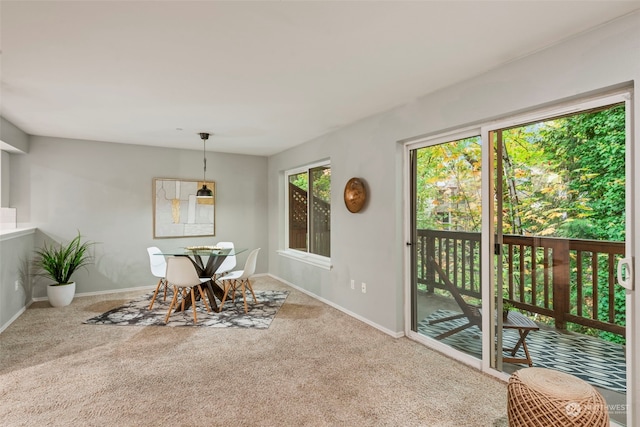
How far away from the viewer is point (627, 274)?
1.83 metres

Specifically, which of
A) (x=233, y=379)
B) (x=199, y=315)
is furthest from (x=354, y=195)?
(x=199, y=315)

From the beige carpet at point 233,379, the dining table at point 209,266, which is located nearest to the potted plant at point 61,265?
the beige carpet at point 233,379

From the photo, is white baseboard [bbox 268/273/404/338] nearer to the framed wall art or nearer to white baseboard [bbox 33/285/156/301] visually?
the framed wall art

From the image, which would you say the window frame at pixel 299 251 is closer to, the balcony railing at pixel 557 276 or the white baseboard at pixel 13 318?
the balcony railing at pixel 557 276

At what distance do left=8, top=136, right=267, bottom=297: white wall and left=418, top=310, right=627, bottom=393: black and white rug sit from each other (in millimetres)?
4798

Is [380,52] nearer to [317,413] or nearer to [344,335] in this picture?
[317,413]

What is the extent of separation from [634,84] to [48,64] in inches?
146

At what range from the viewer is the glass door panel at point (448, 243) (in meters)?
2.76

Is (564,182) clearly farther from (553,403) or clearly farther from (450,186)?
(553,403)

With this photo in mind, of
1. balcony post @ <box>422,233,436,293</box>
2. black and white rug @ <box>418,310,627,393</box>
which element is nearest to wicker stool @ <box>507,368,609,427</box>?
black and white rug @ <box>418,310,627,393</box>

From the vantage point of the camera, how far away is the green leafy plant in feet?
14.1

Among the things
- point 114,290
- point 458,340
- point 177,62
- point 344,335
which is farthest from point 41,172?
point 458,340

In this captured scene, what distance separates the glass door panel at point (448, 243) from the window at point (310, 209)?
5.60 feet

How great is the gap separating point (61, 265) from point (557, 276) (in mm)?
5460
